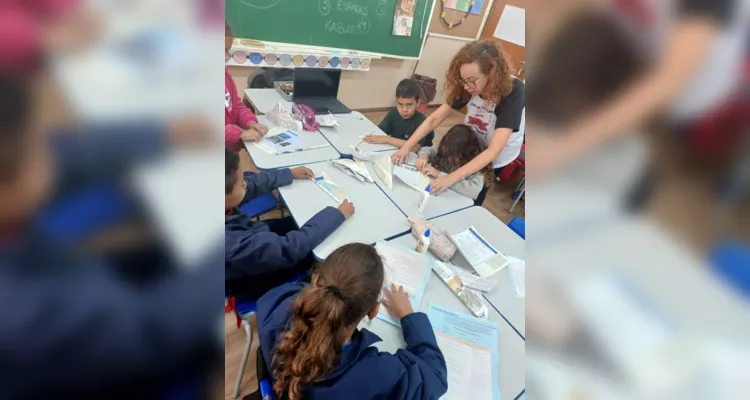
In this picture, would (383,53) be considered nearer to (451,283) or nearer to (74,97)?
(451,283)

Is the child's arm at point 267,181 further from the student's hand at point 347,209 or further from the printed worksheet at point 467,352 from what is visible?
the printed worksheet at point 467,352

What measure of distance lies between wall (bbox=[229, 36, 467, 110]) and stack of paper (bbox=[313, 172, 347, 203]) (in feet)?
8.83

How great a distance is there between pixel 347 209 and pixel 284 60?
234 cm

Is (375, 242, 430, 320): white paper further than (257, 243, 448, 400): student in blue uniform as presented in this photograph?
Yes

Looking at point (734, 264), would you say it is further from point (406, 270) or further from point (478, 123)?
point (478, 123)

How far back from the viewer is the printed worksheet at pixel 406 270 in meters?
→ 1.23

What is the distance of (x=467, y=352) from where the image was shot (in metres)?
1.08

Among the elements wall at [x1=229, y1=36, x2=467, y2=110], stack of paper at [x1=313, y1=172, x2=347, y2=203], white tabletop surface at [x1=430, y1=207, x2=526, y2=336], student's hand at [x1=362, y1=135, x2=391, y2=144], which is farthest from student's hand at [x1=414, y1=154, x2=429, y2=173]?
wall at [x1=229, y1=36, x2=467, y2=110]

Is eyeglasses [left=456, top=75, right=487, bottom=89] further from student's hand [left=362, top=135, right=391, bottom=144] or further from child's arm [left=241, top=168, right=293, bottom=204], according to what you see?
child's arm [left=241, top=168, right=293, bottom=204]

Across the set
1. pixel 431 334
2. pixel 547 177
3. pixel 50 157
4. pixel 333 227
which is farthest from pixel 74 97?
pixel 333 227

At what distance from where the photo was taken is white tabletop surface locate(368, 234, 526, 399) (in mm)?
1023

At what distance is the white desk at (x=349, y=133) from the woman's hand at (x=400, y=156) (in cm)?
16

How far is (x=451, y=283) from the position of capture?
1312mm

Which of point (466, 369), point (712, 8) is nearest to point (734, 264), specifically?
point (712, 8)
